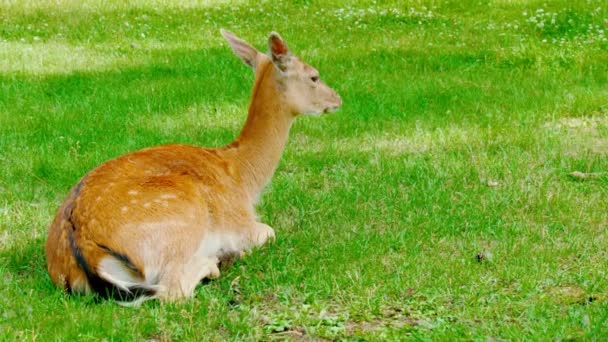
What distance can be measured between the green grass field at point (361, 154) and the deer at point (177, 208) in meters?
0.13

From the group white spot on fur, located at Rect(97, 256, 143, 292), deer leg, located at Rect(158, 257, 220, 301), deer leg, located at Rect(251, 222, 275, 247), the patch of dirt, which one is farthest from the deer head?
the patch of dirt

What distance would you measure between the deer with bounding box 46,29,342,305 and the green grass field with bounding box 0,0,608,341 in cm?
13

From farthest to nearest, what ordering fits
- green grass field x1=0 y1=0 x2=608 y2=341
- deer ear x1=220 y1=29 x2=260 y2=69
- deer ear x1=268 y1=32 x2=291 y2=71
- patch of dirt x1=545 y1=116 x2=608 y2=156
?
patch of dirt x1=545 y1=116 x2=608 y2=156
deer ear x1=220 y1=29 x2=260 y2=69
deer ear x1=268 y1=32 x2=291 y2=71
green grass field x1=0 y1=0 x2=608 y2=341

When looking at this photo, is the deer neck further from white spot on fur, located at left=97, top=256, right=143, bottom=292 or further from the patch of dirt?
the patch of dirt

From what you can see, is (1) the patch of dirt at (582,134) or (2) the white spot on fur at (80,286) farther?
(1) the patch of dirt at (582,134)

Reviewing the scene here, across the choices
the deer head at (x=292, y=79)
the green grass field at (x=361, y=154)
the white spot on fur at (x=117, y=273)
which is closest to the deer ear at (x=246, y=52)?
the deer head at (x=292, y=79)

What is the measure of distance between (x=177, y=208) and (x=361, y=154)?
9.66ft

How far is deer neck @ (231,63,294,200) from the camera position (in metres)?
6.25

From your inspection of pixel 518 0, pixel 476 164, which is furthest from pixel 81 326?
pixel 518 0

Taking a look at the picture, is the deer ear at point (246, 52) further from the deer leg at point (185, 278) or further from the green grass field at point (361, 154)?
the deer leg at point (185, 278)

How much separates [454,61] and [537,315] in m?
6.38

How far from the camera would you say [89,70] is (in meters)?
10.7

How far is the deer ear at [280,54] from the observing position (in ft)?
20.5

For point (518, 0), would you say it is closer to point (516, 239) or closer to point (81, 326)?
point (516, 239)
